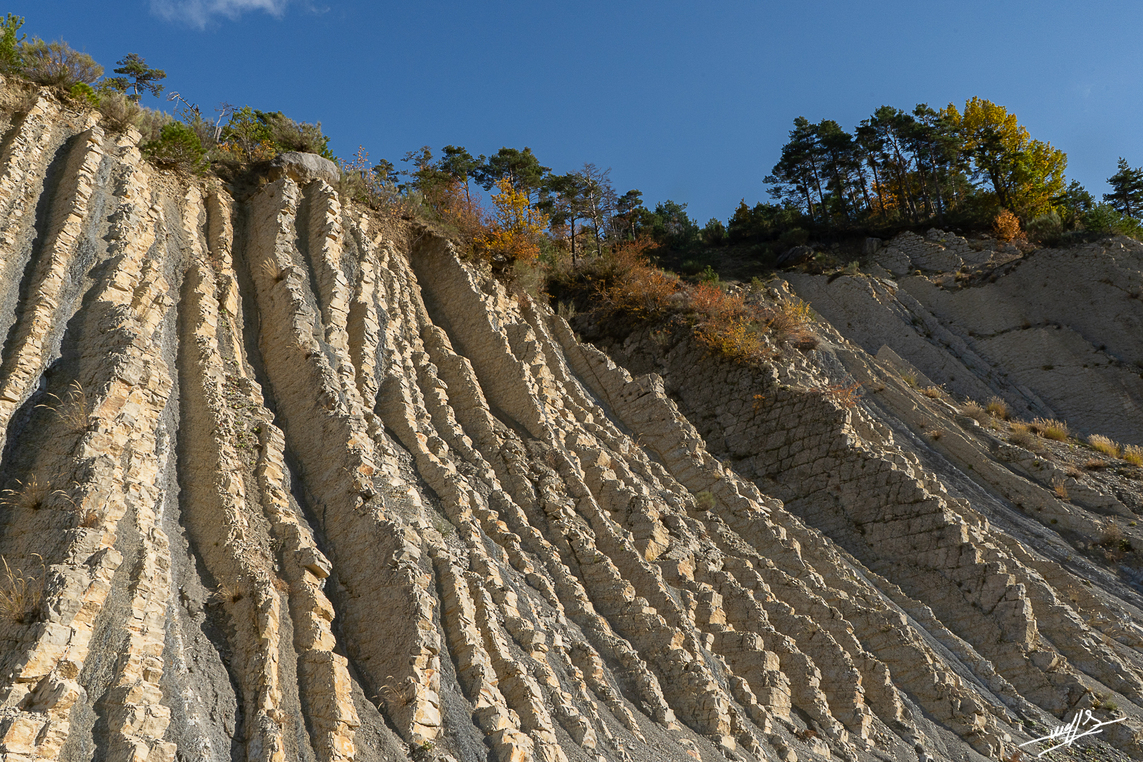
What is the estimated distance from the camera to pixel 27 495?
6.29 m

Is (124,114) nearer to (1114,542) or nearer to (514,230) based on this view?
(514,230)

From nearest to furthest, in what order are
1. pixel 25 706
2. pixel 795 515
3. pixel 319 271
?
1. pixel 25 706
2. pixel 319 271
3. pixel 795 515

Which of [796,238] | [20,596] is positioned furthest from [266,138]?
[796,238]

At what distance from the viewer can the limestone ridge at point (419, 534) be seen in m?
6.04

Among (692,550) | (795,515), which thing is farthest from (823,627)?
(795,515)

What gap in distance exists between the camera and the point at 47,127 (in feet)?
34.9

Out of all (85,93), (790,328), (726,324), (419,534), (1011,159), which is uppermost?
(1011,159)

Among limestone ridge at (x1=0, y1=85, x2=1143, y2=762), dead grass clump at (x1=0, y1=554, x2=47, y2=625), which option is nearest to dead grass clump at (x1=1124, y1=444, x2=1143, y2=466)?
limestone ridge at (x1=0, y1=85, x2=1143, y2=762)

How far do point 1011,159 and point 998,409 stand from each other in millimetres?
16822

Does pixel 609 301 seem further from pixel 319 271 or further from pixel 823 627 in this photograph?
pixel 823 627

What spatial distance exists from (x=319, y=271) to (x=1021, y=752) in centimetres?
1250

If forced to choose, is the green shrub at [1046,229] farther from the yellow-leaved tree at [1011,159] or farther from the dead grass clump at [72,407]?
the dead grass clump at [72,407]

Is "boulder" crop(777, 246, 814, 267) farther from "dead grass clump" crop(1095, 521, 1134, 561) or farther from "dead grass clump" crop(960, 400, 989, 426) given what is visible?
"dead grass clump" crop(1095, 521, 1134, 561)

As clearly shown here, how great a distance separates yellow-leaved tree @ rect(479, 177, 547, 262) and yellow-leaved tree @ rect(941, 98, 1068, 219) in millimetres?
21195
